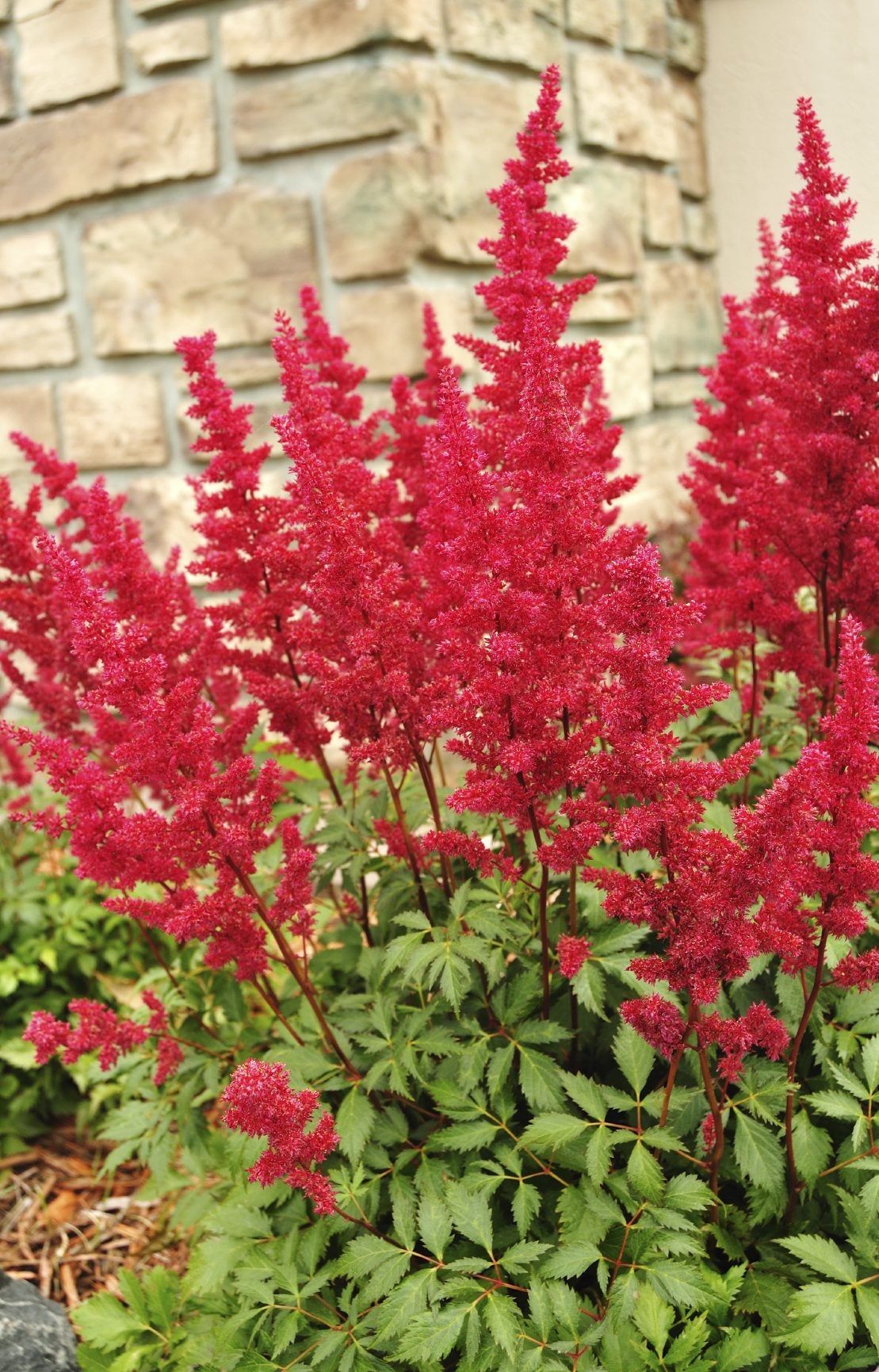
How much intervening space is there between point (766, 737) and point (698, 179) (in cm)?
334

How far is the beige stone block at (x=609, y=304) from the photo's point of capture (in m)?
4.14

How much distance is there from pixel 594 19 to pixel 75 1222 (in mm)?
4157

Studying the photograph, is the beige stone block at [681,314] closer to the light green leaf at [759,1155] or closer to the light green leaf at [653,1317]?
the light green leaf at [759,1155]

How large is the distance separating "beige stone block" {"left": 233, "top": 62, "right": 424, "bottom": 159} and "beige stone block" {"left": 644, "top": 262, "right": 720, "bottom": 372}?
1.49 metres

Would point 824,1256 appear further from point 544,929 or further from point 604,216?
point 604,216

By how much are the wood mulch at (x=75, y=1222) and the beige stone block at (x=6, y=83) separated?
3341mm

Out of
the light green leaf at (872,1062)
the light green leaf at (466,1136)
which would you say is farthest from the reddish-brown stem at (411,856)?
the light green leaf at (872,1062)

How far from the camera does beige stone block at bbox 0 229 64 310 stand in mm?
3953

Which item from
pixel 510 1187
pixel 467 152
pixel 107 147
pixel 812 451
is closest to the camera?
pixel 510 1187

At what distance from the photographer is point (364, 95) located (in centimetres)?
329

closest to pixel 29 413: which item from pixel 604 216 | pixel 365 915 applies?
pixel 604 216

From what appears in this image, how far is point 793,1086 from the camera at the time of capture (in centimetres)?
144

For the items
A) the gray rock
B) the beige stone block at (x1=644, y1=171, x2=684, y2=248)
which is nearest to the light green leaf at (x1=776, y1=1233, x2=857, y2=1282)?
the gray rock

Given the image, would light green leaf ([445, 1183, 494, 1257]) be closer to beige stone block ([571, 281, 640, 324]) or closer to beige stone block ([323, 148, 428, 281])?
beige stone block ([323, 148, 428, 281])
